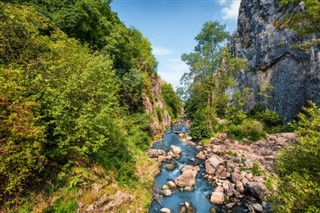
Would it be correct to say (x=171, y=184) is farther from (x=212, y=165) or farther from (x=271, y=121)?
(x=271, y=121)

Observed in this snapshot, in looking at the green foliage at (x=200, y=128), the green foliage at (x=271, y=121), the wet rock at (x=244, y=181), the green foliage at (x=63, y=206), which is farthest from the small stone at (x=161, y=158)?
the green foliage at (x=271, y=121)

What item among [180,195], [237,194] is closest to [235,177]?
[237,194]

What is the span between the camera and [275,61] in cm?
2680

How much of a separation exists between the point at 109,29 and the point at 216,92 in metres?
19.0

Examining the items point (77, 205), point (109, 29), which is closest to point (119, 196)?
point (77, 205)

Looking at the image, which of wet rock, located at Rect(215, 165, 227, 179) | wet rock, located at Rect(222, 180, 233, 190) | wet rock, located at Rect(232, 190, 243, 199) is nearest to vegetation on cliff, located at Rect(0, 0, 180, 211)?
wet rock, located at Rect(222, 180, 233, 190)

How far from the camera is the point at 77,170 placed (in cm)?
742

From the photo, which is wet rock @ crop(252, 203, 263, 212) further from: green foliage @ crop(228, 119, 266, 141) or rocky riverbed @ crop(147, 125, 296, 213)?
green foliage @ crop(228, 119, 266, 141)

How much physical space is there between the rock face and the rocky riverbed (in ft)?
27.4

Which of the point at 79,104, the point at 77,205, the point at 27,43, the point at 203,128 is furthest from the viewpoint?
the point at 203,128

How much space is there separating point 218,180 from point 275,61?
25.8 meters

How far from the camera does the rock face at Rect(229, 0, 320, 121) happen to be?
20.9 meters

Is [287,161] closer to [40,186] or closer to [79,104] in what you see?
[79,104]

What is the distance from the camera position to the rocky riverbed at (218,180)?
31.1 feet
